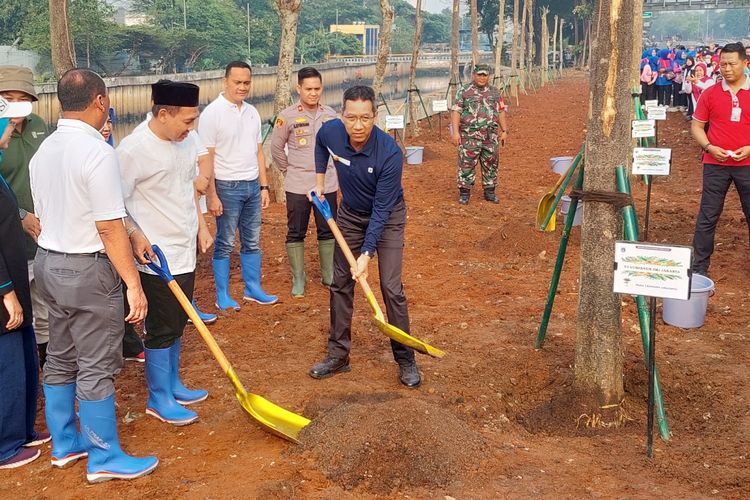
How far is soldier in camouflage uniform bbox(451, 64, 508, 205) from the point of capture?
32.6 feet

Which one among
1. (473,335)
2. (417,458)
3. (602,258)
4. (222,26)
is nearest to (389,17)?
(473,335)

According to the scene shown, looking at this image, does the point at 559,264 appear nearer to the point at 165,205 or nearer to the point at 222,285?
the point at 165,205

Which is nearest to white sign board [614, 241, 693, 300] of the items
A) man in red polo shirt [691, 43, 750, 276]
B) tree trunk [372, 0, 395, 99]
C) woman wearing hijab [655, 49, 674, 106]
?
man in red polo shirt [691, 43, 750, 276]

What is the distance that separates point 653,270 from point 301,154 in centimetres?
351

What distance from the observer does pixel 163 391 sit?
4293 millimetres

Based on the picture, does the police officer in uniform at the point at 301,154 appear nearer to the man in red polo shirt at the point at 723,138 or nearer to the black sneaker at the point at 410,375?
the black sneaker at the point at 410,375

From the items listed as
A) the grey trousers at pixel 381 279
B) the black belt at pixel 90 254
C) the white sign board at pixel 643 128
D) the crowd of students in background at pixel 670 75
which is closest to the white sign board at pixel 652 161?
the white sign board at pixel 643 128

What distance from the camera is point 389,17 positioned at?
15.5m

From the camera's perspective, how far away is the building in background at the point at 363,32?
80.9 metres

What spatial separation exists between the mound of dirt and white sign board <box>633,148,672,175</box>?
3020 mm

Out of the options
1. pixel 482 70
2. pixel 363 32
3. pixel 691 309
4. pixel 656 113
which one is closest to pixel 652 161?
pixel 691 309

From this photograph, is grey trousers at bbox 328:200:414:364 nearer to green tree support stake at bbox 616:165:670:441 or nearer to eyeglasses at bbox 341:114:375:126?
eyeglasses at bbox 341:114:375:126

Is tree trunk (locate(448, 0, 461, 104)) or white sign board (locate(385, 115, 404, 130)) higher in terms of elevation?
tree trunk (locate(448, 0, 461, 104))

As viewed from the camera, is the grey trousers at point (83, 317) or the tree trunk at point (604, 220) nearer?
the grey trousers at point (83, 317)
